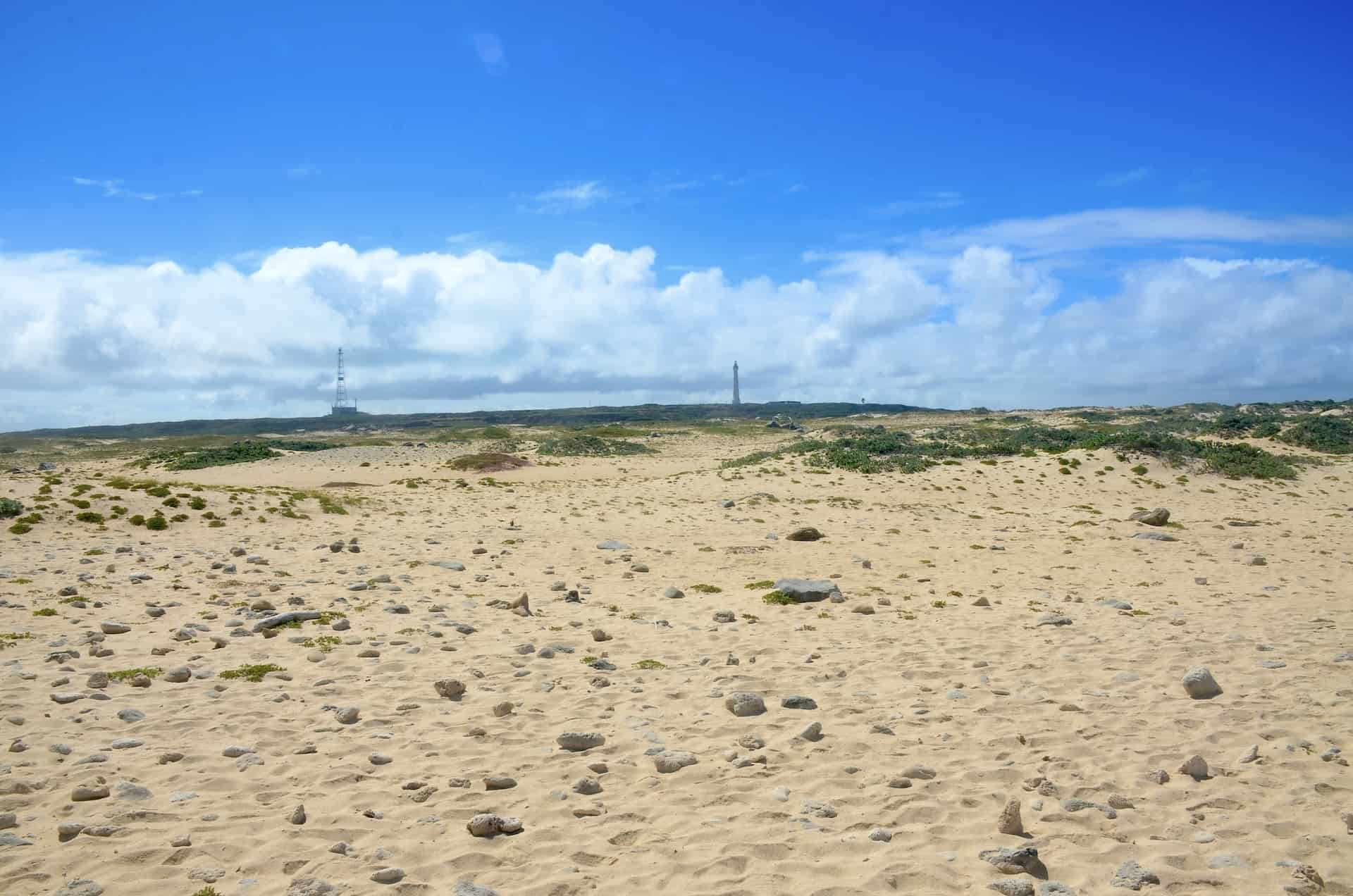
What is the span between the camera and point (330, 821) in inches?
247

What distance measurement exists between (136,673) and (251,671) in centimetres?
122

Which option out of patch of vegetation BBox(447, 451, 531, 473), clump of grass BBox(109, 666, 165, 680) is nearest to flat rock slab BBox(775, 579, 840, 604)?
clump of grass BBox(109, 666, 165, 680)

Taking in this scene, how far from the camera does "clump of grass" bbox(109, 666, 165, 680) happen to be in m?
9.38

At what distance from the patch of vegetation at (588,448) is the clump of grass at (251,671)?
142ft

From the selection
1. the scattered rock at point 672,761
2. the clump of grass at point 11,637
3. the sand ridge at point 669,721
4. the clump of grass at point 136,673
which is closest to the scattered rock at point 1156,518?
the sand ridge at point 669,721

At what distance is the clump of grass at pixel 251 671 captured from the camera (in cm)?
962

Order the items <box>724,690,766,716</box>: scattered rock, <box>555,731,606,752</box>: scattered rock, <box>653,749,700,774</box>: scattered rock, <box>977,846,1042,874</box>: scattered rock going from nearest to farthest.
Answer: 1. <box>977,846,1042,874</box>: scattered rock
2. <box>653,749,700,774</box>: scattered rock
3. <box>555,731,606,752</box>: scattered rock
4. <box>724,690,766,716</box>: scattered rock

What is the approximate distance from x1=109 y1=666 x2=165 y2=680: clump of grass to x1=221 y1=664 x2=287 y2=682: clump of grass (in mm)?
723

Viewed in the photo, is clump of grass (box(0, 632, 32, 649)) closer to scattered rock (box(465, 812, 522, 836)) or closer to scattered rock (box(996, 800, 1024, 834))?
scattered rock (box(465, 812, 522, 836))

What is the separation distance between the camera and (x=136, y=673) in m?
9.52

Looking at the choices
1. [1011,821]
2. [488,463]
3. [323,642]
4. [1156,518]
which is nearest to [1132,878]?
[1011,821]

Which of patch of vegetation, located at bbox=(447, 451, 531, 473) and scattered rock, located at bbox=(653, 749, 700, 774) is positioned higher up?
patch of vegetation, located at bbox=(447, 451, 531, 473)

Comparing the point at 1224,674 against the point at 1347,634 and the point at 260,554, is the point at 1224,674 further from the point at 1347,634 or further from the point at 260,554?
the point at 260,554

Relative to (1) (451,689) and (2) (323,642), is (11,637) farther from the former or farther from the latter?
(1) (451,689)
